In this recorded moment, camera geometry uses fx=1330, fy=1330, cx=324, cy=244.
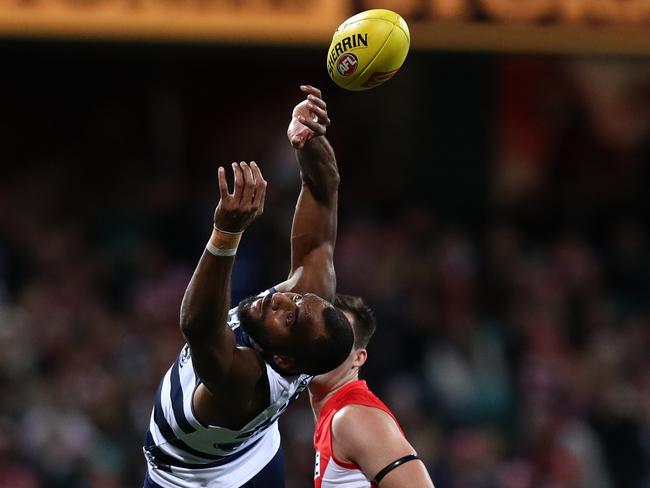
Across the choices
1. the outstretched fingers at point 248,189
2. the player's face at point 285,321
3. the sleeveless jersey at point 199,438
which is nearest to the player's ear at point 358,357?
the sleeveless jersey at point 199,438

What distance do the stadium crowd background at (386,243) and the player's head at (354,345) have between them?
370 cm

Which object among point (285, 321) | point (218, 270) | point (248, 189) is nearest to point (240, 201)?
point (248, 189)

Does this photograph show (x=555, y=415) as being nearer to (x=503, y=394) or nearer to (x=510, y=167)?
(x=503, y=394)

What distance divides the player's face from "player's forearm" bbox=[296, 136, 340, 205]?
94 cm

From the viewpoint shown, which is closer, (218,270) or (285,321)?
(218,270)

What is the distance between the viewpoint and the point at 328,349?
4750 millimetres

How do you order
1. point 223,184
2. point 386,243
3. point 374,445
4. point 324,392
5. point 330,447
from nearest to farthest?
point 223,184 → point 374,445 → point 330,447 → point 324,392 → point 386,243

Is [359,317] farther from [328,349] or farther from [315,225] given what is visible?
[328,349]

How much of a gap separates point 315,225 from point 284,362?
0.98 m

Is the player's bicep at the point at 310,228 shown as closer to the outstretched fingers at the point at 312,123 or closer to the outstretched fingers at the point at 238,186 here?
the outstretched fingers at the point at 312,123

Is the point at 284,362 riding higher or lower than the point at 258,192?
lower

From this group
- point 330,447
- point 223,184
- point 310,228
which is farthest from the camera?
point 310,228

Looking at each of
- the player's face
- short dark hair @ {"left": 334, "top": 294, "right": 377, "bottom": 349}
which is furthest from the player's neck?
the player's face

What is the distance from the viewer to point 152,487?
17.3 ft
